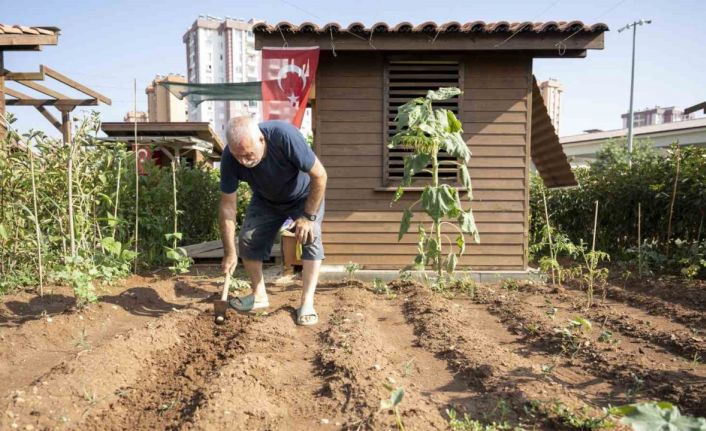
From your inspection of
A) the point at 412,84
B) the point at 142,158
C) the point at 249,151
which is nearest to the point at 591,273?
the point at 412,84

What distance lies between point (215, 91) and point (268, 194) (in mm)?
3534

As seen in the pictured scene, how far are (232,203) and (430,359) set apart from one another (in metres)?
1.93

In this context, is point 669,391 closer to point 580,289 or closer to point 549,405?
point 549,405

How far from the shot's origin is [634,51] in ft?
87.7

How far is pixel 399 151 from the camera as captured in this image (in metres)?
6.03

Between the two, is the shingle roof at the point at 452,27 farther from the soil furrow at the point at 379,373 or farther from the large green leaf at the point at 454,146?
the soil furrow at the point at 379,373

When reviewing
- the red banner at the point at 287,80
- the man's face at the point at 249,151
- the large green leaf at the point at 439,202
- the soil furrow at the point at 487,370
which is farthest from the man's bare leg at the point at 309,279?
the red banner at the point at 287,80

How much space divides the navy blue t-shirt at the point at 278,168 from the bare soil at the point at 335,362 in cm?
100

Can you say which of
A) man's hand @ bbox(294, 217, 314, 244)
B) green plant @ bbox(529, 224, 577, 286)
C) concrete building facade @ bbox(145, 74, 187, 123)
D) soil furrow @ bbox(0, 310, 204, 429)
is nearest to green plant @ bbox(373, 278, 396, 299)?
man's hand @ bbox(294, 217, 314, 244)

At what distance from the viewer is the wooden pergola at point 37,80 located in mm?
6914

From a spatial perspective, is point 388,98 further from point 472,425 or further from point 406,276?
point 472,425

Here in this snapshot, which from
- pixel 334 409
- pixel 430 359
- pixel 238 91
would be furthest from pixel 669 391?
pixel 238 91

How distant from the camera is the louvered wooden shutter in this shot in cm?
586

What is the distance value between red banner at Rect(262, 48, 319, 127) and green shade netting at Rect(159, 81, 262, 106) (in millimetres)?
884
